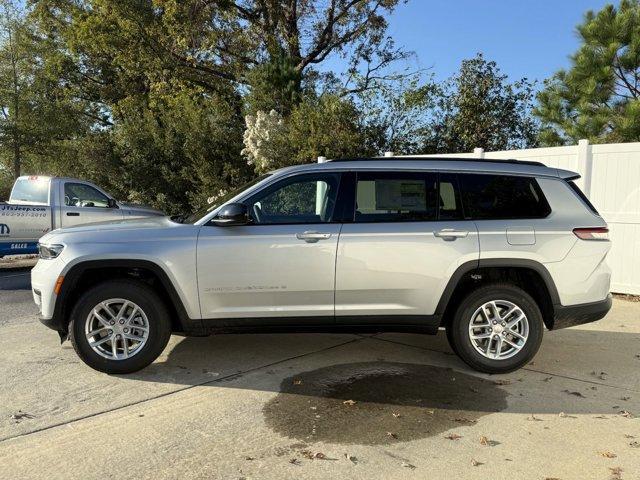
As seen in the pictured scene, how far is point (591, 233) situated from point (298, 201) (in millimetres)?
2614

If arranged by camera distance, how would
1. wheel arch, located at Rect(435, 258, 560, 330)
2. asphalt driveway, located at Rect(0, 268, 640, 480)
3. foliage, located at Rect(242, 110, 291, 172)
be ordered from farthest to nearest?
1. foliage, located at Rect(242, 110, 291, 172)
2. wheel arch, located at Rect(435, 258, 560, 330)
3. asphalt driveway, located at Rect(0, 268, 640, 480)

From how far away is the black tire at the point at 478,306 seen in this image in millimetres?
4934

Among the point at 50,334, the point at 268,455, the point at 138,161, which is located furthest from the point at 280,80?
the point at 268,455

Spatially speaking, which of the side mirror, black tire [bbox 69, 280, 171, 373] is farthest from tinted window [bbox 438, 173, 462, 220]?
black tire [bbox 69, 280, 171, 373]

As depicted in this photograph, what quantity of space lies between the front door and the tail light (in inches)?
84.1

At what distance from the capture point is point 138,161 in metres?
19.3

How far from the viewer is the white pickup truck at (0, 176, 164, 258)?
1048cm

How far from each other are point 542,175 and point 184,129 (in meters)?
14.7

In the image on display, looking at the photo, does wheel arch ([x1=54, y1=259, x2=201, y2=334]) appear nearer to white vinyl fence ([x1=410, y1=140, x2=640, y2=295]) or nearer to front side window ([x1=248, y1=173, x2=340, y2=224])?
front side window ([x1=248, y1=173, x2=340, y2=224])

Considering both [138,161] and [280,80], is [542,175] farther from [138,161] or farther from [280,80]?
[138,161]

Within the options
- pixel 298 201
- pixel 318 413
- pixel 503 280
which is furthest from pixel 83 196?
pixel 503 280

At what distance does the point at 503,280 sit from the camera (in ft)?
16.6

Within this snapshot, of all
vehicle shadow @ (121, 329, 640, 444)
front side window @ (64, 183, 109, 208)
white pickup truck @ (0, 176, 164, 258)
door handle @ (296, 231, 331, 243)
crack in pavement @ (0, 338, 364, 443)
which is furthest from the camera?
front side window @ (64, 183, 109, 208)

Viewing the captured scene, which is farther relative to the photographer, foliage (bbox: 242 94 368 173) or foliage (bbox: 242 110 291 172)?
foliage (bbox: 242 110 291 172)
